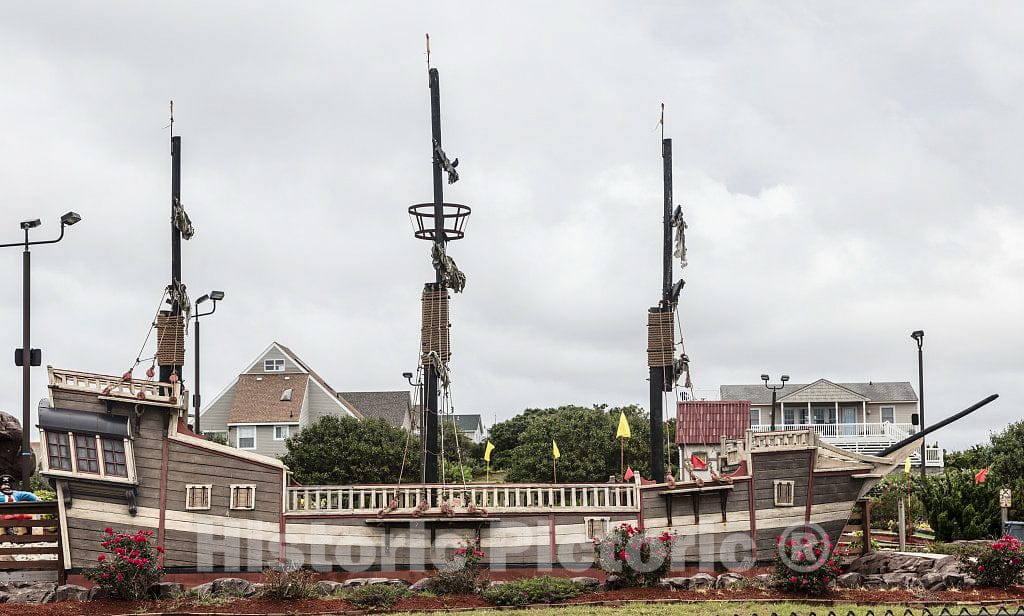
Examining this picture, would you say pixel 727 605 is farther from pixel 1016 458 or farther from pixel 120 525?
pixel 1016 458

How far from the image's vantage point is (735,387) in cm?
7769

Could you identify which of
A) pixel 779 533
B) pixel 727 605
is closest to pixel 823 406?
pixel 779 533

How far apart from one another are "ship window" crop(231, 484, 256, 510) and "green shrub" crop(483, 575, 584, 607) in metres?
5.72

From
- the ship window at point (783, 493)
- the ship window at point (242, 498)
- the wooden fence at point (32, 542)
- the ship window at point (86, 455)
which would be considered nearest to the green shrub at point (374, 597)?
the ship window at point (242, 498)

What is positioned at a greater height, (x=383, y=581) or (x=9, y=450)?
(x=9, y=450)

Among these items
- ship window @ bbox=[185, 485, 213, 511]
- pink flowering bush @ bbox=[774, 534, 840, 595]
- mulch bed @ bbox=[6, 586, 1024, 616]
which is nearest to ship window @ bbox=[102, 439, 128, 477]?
Answer: ship window @ bbox=[185, 485, 213, 511]

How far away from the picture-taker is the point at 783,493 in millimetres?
25484

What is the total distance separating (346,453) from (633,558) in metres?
29.4

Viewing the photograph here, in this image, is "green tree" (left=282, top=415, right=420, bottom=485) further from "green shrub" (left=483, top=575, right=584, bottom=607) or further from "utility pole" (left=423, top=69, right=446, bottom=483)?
"green shrub" (left=483, top=575, right=584, bottom=607)

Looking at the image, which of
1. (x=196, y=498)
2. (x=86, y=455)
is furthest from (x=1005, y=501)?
(x=86, y=455)

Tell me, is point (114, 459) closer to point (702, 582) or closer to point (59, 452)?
point (59, 452)

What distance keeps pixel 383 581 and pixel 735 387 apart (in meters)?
56.5

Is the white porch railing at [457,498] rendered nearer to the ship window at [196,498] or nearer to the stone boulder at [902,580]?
the ship window at [196,498]

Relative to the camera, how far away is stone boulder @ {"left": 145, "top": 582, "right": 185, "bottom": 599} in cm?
2311
